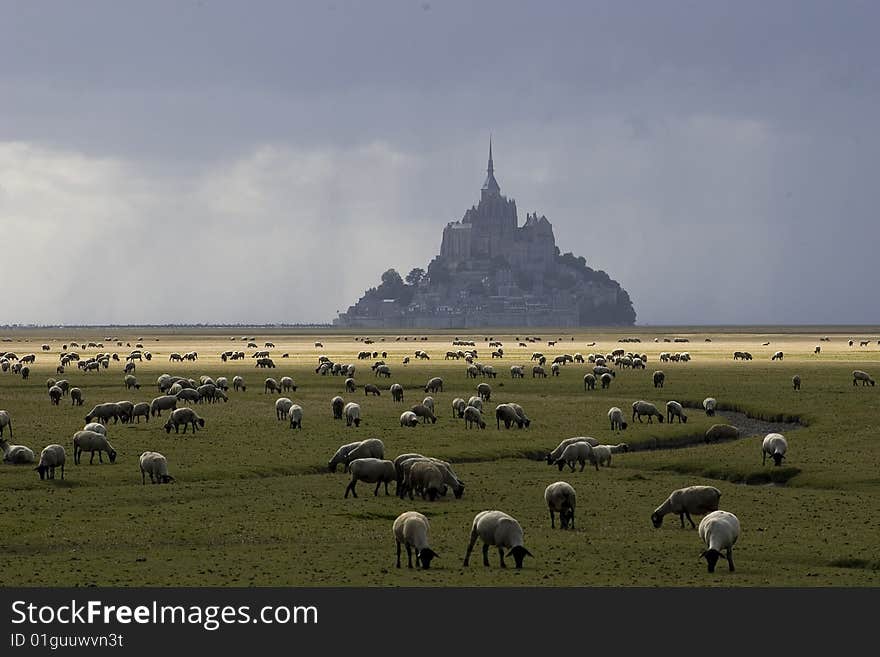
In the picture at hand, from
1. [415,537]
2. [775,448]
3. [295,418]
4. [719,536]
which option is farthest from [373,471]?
[295,418]

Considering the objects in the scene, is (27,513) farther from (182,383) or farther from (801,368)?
(801,368)

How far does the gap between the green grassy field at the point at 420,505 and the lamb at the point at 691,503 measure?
59 cm

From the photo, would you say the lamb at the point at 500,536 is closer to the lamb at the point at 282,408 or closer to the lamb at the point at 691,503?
the lamb at the point at 691,503

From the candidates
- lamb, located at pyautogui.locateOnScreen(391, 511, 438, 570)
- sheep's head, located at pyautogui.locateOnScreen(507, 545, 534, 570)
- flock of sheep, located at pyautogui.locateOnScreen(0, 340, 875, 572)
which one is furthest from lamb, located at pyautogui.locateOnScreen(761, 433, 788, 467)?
lamb, located at pyautogui.locateOnScreen(391, 511, 438, 570)

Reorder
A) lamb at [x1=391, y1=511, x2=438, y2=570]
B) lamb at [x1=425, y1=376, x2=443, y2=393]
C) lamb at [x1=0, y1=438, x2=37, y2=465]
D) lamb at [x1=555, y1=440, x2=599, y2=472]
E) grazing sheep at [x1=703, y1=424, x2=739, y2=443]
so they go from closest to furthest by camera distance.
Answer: lamb at [x1=391, y1=511, x2=438, y2=570] → lamb at [x1=0, y1=438, x2=37, y2=465] → lamb at [x1=555, y1=440, x2=599, y2=472] → grazing sheep at [x1=703, y1=424, x2=739, y2=443] → lamb at [x1=425, y1=376, x2=443, y2=393]

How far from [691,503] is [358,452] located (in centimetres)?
1182

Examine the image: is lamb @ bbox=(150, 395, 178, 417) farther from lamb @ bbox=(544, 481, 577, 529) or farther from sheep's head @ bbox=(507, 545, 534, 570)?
sheep's head @ bbox=(507, 545, 534, 570)

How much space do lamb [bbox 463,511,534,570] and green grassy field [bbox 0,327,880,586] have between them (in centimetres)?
36

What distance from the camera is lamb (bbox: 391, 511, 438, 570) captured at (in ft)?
73.7

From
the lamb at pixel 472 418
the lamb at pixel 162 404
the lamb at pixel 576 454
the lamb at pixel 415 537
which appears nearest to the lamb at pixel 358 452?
the lamb at pixel 576 454

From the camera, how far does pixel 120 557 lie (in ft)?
79.6

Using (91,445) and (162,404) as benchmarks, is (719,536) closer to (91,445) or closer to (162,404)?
(91,445)
